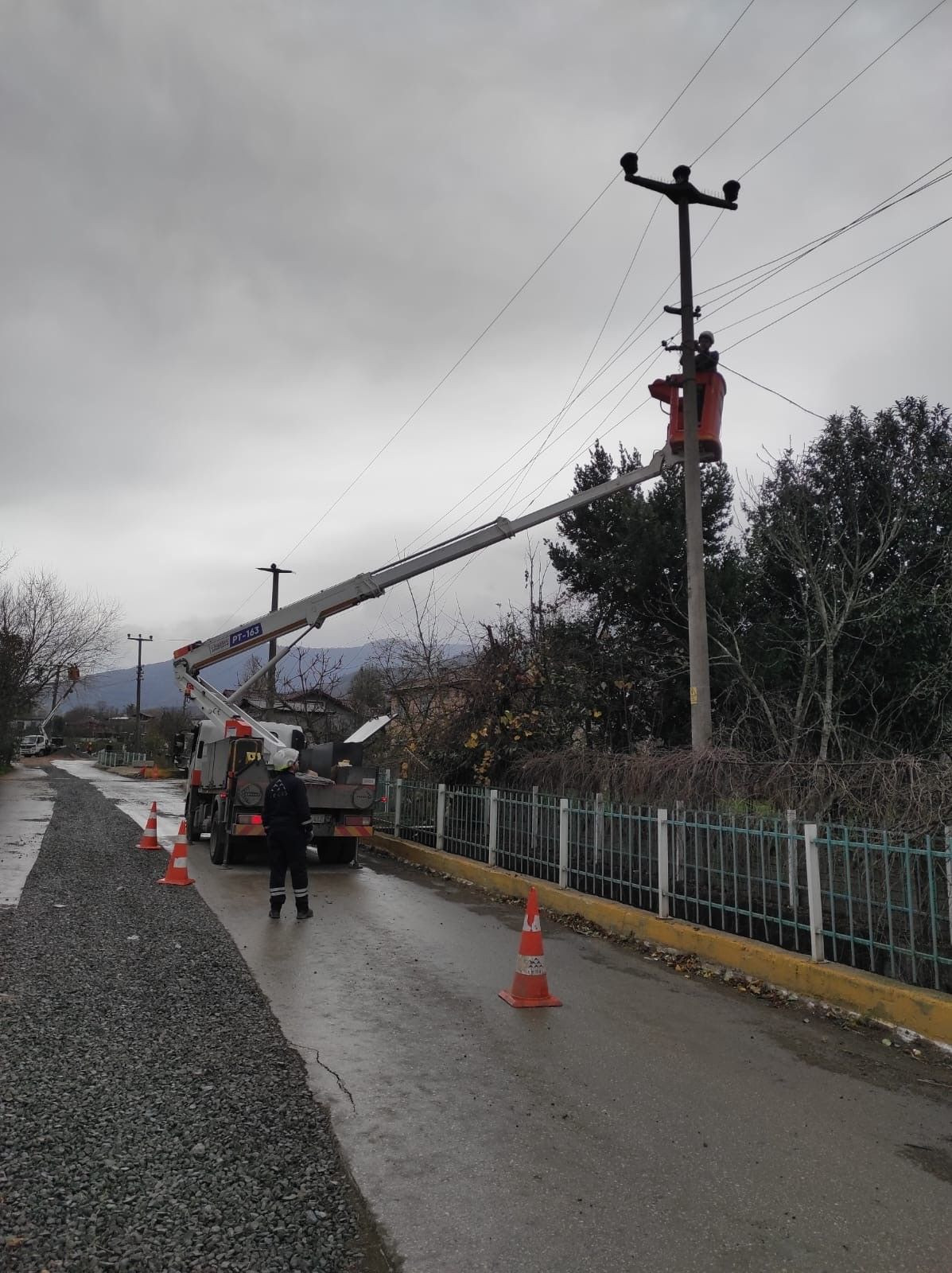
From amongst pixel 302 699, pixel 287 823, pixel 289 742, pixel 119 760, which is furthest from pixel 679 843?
pixel 119 760

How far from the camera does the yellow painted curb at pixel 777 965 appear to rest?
516cm

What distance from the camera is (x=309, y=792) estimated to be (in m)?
12.4

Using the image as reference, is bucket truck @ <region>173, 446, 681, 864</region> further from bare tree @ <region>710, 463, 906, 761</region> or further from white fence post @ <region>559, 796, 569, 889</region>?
bare tree @ <region>710, 463, 906, 761</region>

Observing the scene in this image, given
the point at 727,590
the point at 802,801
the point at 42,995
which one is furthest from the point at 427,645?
the point at 42,995

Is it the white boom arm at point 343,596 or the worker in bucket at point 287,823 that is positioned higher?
the white boom arm at point 343,596

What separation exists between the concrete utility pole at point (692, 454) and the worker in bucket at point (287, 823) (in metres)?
4.57

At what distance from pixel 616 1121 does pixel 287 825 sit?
565 centimetres

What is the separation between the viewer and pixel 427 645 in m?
16.9

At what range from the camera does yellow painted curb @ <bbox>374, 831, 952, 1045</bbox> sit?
5.16m

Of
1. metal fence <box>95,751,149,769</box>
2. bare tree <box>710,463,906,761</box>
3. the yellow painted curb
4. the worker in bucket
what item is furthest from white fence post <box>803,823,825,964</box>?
metal fence <box>95,751,149,769</box>

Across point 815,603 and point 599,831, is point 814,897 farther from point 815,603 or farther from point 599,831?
point 815,603

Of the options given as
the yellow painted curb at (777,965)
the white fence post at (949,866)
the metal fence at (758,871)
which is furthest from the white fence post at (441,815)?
the white fence post at (949,866)

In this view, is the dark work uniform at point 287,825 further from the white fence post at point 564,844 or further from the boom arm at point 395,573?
the boom arm at point 395,573

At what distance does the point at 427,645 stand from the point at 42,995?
38.4 ft
